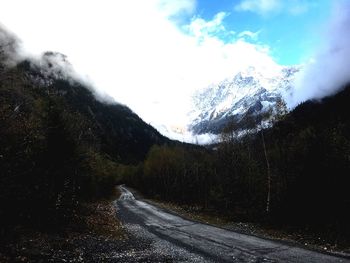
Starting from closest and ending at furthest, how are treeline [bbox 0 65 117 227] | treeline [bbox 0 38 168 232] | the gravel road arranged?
treeline [bbox 0 38 168 232] < treeline [bbox 0 65 117 227] < the gravel road

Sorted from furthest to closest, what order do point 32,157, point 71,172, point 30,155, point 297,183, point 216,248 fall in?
1. point 71,172
2. point 297,183
3. point 32,157
4. point 30,155
5. point 216,248

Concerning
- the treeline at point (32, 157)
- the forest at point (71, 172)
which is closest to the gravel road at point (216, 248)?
the forest at point (71, 172)

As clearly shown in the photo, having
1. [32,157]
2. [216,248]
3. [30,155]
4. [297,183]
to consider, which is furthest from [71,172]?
[297,183]

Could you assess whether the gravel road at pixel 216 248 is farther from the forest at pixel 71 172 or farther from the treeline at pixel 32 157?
the treeline at pixel 32 157

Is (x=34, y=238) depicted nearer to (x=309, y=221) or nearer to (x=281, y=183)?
(x=309, y=221)

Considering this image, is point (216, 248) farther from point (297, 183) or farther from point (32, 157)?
point (32, 157)

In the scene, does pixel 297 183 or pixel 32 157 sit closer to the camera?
pixel 32 157

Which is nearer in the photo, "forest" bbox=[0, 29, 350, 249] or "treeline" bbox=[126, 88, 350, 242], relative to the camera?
"forest" bbox=[0, 29, 350, 249]

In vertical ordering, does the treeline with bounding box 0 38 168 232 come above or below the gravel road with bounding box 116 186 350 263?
above

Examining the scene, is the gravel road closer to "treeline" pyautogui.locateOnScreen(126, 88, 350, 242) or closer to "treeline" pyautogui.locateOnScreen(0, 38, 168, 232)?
"treeline" pyautogui.locateOnScreen(126, 88, 350, 242)

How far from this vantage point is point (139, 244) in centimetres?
2812

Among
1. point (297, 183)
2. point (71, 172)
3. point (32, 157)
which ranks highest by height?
point (297, 183)

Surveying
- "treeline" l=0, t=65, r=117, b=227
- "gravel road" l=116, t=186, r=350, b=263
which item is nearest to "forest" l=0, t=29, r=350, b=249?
"treeline" l=0, t=65, r=117, b=227

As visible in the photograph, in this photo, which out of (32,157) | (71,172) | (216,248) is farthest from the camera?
(71,172)
